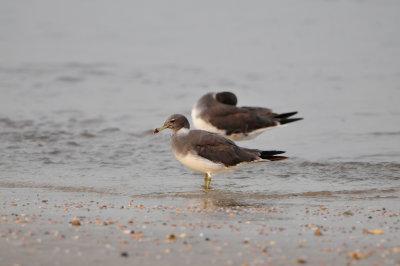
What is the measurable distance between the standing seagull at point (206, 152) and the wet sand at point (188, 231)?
2.41 feet

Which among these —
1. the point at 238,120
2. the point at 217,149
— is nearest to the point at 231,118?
the point at 238,120

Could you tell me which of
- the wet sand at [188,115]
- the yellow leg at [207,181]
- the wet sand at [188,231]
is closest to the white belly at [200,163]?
→ the yellow leg at [207,181]

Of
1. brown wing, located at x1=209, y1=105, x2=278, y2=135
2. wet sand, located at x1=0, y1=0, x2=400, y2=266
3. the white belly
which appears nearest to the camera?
wet sand, located at x1=0, y1=0, x2=400, y2=266

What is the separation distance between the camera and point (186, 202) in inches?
283

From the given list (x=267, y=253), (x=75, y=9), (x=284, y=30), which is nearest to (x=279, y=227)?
(x=267, y=253)

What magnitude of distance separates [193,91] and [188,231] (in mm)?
8174

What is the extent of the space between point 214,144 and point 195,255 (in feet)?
10.7

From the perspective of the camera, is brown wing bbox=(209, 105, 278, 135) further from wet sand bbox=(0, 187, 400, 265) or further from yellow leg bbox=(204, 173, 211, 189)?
wet sand bbox=(0, 187, 400, 265)

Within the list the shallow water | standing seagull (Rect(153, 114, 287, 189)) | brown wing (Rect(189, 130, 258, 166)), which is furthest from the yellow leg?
brown wing (Rect(189, 130, 258, 166))

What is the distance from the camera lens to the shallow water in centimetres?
842

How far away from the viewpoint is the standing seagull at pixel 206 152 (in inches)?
318

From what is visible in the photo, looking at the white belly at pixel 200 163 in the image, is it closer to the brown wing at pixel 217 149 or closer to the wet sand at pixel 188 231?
the brown wing at pixel 217 149

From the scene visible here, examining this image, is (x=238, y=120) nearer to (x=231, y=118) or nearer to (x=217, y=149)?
(x=231, y=118)

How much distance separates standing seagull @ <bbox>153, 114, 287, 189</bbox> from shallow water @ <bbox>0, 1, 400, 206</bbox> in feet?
0.87
